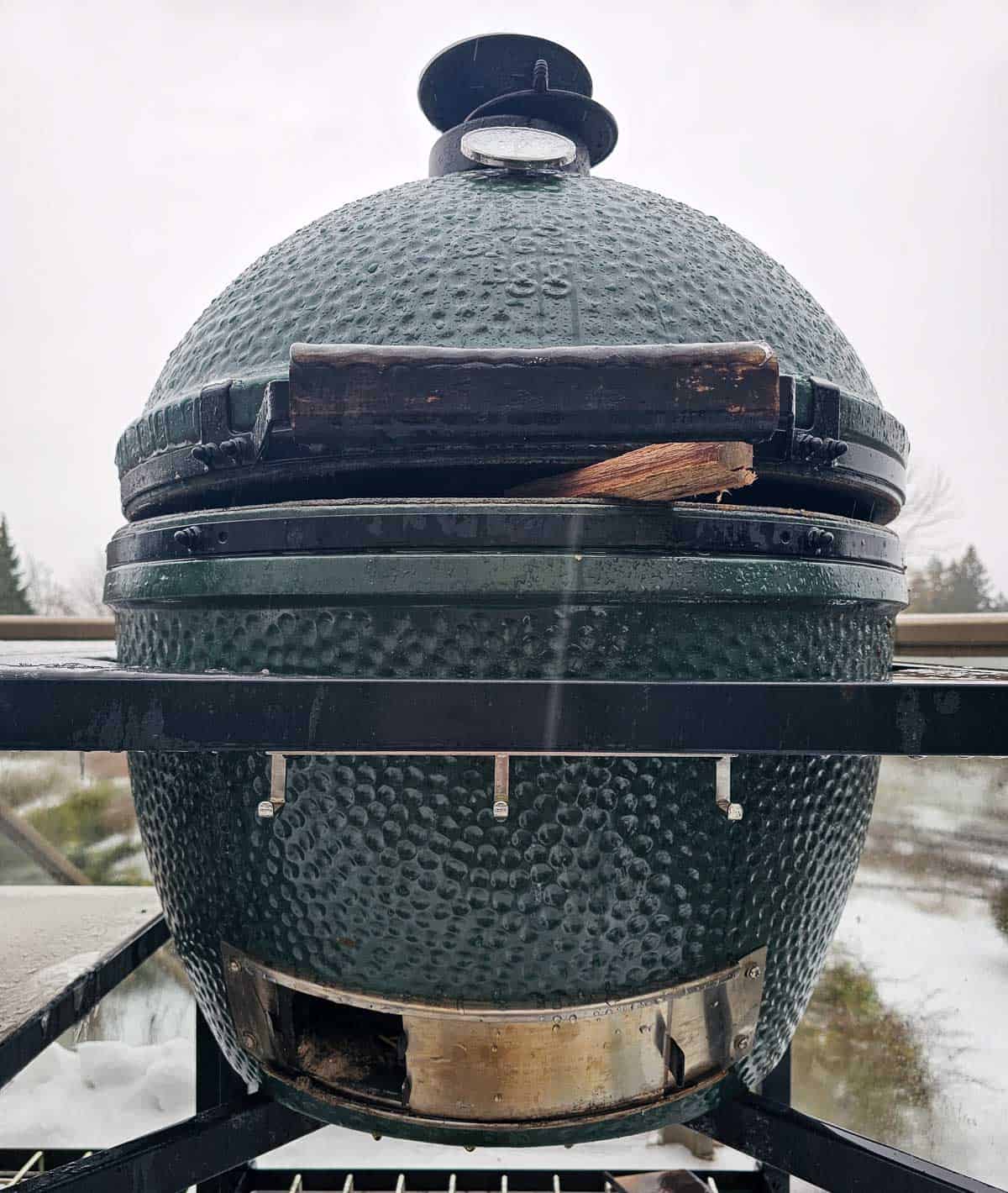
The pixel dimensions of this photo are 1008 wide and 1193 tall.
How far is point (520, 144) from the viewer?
1.13m

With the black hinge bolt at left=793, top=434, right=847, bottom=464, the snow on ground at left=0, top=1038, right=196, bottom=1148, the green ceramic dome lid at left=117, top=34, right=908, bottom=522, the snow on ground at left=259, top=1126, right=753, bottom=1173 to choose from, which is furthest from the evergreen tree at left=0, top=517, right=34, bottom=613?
the black hinge bolt at left=793, top=434, right=847, bottom=464

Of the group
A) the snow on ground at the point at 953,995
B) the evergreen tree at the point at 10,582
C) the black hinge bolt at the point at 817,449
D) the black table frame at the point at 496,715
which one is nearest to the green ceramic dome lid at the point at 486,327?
the black hinge bolt at the point at 817,449

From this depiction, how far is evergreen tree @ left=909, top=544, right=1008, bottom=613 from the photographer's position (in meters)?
3.38

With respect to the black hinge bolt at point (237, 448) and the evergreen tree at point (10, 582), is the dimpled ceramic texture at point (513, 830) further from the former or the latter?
the evergreen tree at point (10, 582)

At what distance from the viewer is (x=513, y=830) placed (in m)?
0.82

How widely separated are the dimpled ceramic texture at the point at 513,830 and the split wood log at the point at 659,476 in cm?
13

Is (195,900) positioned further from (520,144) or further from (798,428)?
(520,144)

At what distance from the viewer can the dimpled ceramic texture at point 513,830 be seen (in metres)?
0.82

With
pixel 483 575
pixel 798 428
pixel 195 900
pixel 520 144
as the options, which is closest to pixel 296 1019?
pixel 195 900

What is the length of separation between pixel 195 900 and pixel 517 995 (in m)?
0.44

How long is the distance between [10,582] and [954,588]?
15.3 ft

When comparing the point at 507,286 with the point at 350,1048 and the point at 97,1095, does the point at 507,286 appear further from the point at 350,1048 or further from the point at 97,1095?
the point at 97,1095

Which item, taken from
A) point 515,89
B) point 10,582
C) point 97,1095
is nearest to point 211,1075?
point 97,1095

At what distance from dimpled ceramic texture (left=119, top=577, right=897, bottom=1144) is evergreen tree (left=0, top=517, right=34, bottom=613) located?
132 inches
